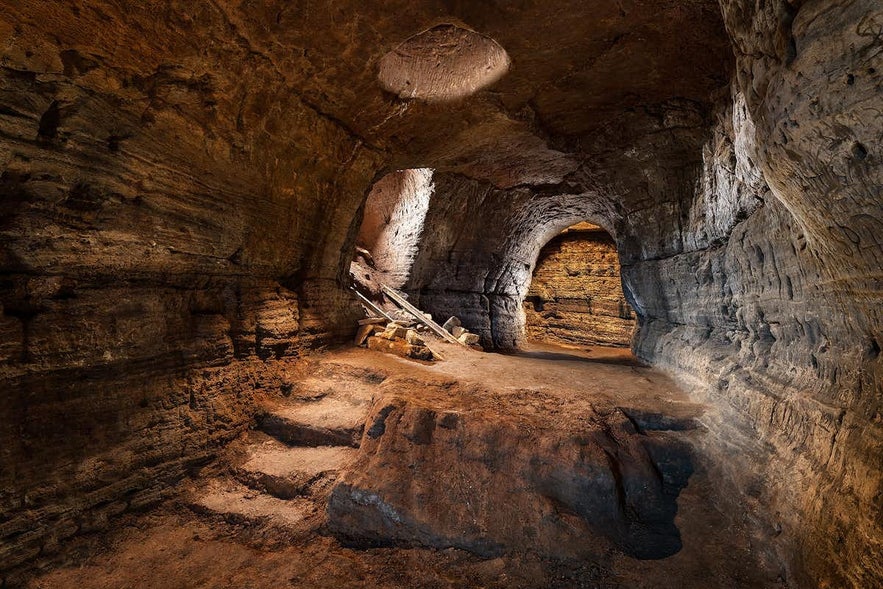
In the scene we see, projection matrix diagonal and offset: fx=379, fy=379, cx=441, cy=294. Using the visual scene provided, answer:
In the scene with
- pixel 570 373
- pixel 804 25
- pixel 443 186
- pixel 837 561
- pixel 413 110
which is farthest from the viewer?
pixel 443 186

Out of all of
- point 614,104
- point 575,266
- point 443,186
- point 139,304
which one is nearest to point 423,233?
point 443,186

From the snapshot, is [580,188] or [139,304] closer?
[139,304]

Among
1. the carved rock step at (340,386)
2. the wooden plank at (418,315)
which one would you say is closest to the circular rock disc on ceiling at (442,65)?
the carved rock step at (340,386)

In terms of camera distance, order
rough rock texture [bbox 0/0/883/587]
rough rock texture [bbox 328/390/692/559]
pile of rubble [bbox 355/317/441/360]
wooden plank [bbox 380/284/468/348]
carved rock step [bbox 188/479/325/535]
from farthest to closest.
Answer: wooden plank [bbox 380/284/468/348], pile of rubble [bbox 355/317/441/360], carved rock step [bbox 188/479/325/535], rough rock texture [bbox 328/390/692/559], rough rock texture [bbox 0/0/883/587]

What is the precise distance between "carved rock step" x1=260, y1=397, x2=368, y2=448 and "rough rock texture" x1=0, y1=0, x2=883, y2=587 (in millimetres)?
466

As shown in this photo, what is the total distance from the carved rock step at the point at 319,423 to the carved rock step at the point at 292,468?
0.09 metres

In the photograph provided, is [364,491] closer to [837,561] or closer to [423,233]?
[837,561]

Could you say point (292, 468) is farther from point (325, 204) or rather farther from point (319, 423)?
point (325, 204)

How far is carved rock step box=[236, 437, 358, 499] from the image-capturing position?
3.79 m

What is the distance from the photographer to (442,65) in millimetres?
5277

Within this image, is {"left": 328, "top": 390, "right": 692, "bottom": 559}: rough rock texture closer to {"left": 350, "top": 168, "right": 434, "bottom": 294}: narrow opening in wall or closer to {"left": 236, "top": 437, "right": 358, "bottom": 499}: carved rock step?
{"left": 236, "top": 437, "right": 358, "bottom": 499}: carved rock step

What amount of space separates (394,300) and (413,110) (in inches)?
192

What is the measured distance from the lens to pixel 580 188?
28.7ft

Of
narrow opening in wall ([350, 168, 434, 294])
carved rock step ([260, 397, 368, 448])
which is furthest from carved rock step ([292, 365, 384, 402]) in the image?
narrow opening in wall ([350, 168, 434, 294])
